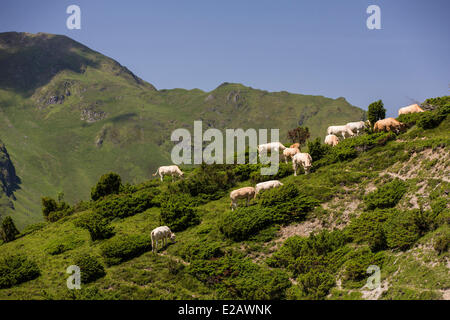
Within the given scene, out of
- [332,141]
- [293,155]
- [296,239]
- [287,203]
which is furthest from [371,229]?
[332,141]

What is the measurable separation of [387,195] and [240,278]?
12.2 metres

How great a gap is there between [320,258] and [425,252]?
6.03 metres

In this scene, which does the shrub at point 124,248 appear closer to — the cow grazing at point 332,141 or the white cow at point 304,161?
the white cow at point 304,161

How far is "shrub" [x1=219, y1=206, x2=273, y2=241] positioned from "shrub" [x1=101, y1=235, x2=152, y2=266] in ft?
20.8

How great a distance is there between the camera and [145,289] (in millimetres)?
24641

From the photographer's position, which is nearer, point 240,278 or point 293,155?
point 240,278

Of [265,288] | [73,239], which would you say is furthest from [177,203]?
[265,288]

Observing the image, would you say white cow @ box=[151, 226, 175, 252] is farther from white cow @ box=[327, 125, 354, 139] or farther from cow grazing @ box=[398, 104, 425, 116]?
cow grazing @ box=[398, 104, 425, 116]

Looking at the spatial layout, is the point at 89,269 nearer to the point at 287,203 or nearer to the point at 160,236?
the point at 160,236

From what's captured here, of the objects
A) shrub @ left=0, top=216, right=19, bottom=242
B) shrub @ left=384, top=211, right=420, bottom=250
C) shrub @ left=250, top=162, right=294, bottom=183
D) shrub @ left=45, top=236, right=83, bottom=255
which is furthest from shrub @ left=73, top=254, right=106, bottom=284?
shrub @ left=0, top=216, right=19, bottom=242

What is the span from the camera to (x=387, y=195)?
1093 inches

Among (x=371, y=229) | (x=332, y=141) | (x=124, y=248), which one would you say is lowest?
(x=124, y=248)

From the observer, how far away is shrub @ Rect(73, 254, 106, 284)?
27234 mm
